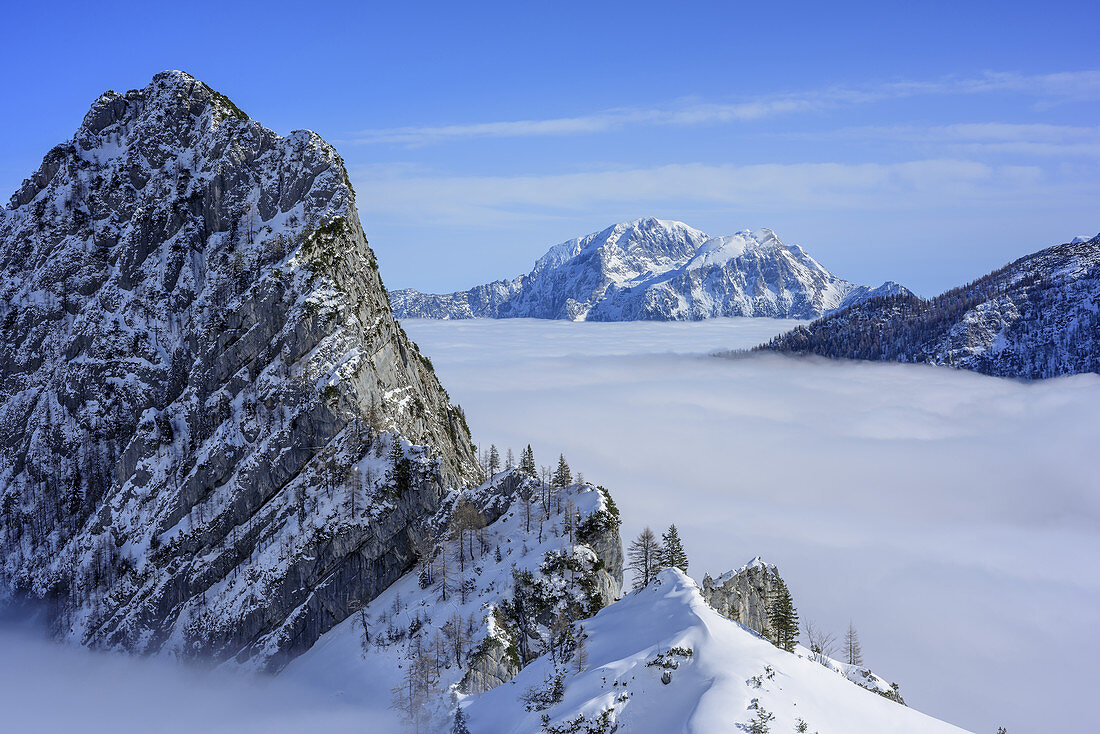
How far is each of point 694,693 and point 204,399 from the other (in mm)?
136308

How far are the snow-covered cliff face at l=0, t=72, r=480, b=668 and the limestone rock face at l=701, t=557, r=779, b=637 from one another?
59.2 m

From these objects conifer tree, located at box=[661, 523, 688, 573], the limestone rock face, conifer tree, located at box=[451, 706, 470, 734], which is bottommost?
conifer tree, located at box=[451, 706, 470, 734]

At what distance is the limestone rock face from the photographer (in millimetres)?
112119

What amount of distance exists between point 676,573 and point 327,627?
2993 inches

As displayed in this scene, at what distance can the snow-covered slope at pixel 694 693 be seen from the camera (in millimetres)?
70375

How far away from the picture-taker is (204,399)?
16750cm

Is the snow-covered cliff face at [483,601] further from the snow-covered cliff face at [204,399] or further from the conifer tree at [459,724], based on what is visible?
the snow-covered cliff face at [204,399]

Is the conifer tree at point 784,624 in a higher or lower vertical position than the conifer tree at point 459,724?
higher

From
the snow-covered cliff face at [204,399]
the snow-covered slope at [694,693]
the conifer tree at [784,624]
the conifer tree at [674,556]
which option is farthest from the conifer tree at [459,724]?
the snow-covered cliff face at [204,399]

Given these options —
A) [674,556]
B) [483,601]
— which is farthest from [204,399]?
[674,556]

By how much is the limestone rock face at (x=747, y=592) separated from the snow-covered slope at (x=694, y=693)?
22.5m

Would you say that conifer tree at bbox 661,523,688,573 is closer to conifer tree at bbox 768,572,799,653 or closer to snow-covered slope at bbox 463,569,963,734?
conifer tree at bbox 768,572,799,653

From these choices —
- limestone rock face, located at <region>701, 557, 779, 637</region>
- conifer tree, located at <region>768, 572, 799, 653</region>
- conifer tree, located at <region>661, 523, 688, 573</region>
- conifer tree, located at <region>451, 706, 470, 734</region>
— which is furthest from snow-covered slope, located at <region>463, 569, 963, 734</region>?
conifer tree, located at <region>661, 523, 688, 573</region>

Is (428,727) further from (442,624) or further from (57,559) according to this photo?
(57,559)
